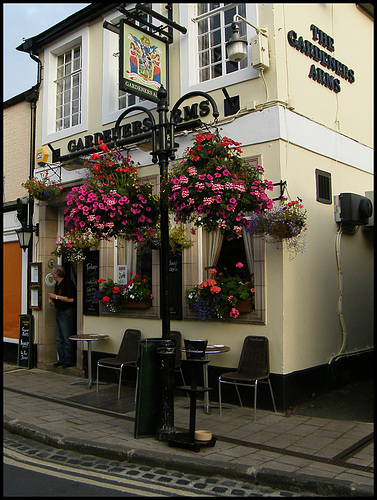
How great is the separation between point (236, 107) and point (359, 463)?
528cm

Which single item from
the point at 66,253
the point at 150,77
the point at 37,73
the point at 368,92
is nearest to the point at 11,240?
the point at 66,253

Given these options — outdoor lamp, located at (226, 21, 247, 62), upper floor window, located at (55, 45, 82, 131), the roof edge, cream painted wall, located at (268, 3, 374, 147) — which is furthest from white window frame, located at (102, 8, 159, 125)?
cream painted wall, located at (268, 3, 374, 147)

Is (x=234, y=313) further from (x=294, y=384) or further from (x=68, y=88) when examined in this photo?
(x=68, y=88)

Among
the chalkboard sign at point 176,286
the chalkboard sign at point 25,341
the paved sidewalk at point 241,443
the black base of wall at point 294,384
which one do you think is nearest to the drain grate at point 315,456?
the paved sidewalk at point 241,443

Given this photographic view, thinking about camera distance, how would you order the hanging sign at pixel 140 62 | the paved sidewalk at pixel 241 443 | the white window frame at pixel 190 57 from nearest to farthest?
1. the paved sidewalk at pixel 241 443
2. the hanging sign at pixel 140 62
3. the white window frame at pixel 190 57

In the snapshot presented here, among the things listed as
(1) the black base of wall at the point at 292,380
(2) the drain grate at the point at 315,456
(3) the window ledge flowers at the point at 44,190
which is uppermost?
(3) the window ledge flowers at the point at 44,190

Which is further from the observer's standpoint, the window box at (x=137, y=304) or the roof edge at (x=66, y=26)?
the roof edge at (x=66, y=26)

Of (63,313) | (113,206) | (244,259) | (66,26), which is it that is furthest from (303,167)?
(66,26)

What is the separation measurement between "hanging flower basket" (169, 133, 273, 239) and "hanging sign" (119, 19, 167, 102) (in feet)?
9.06

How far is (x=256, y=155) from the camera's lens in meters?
7.52

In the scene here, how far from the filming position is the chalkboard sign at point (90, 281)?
987 centimetres

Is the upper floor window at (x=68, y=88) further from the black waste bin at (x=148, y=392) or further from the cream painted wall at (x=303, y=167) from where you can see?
the black waste bin at (x=148, y=392)

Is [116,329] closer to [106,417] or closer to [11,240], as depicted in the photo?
[106,417]

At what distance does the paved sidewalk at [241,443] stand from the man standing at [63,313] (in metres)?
2.26
